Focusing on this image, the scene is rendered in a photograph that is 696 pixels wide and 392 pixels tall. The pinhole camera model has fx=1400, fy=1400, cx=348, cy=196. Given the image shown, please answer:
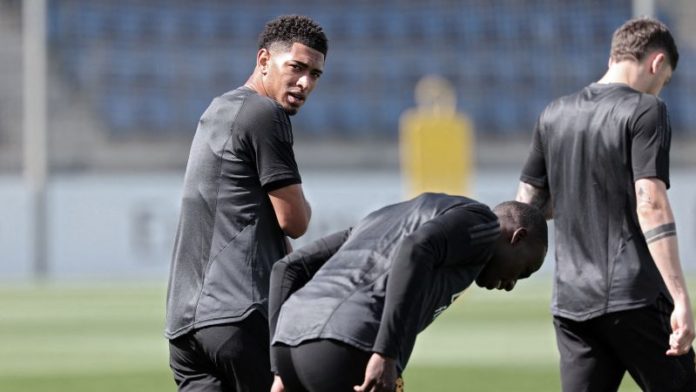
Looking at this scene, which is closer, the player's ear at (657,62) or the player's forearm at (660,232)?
the player's forearm at (660,232)

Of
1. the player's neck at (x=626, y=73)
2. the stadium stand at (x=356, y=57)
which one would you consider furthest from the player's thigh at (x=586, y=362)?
the stadium stand at (x=356, y=57)

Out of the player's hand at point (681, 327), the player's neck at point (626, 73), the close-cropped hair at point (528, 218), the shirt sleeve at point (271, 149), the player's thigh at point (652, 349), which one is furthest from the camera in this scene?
the player's neck at point (626, 73)

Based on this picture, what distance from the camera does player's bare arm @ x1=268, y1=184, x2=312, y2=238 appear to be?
4262 millimetres

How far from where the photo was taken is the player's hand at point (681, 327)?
15.5 feet

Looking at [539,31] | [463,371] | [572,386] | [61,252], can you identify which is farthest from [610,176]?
[539,31]

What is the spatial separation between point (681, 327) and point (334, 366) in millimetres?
1500

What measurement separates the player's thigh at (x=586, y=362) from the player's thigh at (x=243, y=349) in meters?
1.33

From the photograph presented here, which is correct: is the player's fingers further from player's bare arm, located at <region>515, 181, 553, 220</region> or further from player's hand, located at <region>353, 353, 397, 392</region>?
player's hand, located at <region>353, 353, 397, 392</region>

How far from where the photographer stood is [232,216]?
435cm

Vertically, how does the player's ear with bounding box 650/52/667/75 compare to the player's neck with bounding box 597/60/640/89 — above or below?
above

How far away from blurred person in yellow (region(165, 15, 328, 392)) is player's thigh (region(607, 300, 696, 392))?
53.1 inches

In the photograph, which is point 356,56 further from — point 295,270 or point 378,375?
point 378,375

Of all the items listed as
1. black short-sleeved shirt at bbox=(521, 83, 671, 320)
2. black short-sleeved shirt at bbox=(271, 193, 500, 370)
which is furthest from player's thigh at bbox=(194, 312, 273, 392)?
black short-sleeved shirt at bbox=(521, 83, 671, 320)

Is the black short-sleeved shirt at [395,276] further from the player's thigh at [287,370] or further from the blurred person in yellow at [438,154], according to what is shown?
the blurred person in yellow at [438,154]
